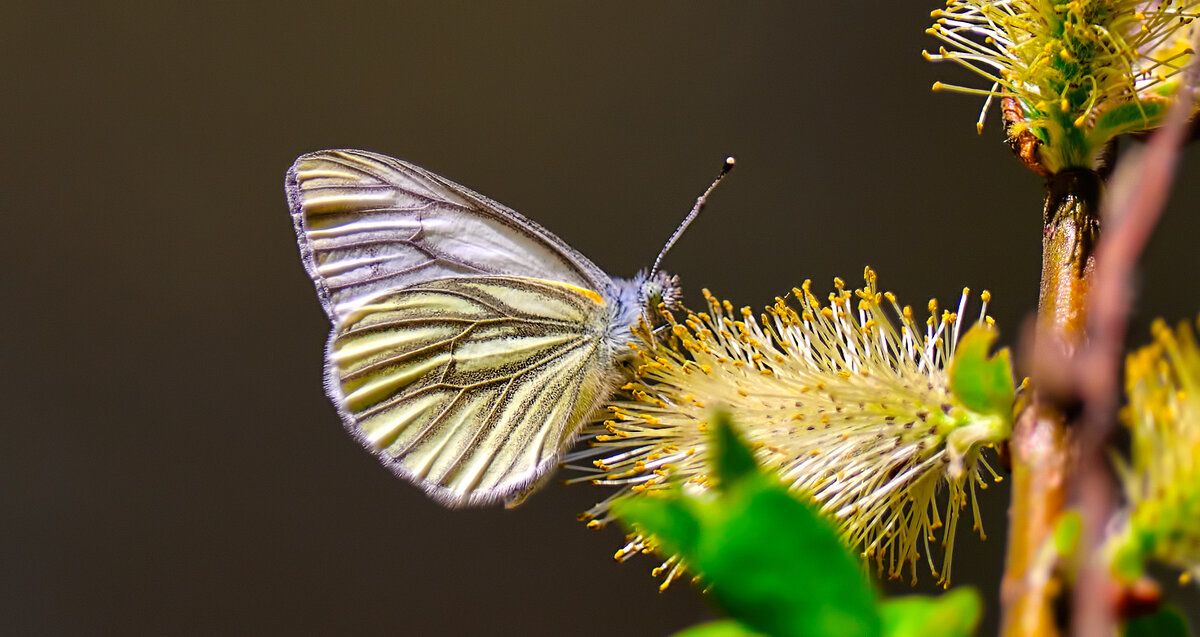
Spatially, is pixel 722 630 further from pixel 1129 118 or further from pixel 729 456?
pixel 1129 118

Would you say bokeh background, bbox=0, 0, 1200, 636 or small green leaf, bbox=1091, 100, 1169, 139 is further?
bokeh background, bbox=0, 0, 1200, 636

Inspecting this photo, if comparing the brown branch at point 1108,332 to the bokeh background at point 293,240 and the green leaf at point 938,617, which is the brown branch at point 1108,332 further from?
the bokeh background at point 293,240

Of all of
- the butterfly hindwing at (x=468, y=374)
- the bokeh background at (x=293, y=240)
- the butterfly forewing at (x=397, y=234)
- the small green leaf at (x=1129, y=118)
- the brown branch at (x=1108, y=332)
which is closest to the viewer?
the brown branch at (x=1108, y=332)

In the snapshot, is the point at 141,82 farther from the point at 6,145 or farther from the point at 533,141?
the point at 533,141

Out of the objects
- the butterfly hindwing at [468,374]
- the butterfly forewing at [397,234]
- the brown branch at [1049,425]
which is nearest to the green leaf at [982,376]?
Result: the brown branch at [1049,425]

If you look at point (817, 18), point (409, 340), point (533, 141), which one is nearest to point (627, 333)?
point (409, 340)

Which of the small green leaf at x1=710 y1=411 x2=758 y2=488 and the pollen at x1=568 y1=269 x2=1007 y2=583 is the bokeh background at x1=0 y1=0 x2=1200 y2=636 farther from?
the small green leaf at x1=710 y1=411 x2=758 y2=488

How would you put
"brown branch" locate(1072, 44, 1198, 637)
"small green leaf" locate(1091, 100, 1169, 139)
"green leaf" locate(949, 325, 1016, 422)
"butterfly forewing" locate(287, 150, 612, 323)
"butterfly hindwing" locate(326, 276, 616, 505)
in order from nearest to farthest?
"brown branch" locate(1072, 44, 1198, 637), "green leaf" locate(949, 325, 1016, 422), "small green leaf" locate(1091, 100, 1169, 139), "butterfly hindwing" locate(326, 276, 616, 505), "butterfly forewing" locate(287, 150, 612, 323)

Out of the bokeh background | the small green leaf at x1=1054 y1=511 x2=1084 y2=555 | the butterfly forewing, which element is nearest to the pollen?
the small green leaf at x1=1054 y1=511 x2=1084 y2=555
